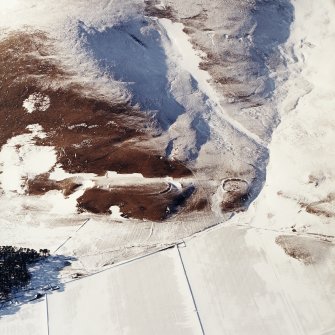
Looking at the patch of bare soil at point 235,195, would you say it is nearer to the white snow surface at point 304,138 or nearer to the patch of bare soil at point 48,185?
the white snow surface at point 304,138

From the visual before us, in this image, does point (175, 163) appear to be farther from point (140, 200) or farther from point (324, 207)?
point (324, 207)

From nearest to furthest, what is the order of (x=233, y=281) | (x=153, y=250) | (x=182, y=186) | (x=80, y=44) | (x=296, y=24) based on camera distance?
(x=233, y=281) → (x=153, y=250) → (x=182, y=186) → (x=80, y=44) → (x=296, y=24)

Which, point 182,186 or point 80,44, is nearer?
point 182,186

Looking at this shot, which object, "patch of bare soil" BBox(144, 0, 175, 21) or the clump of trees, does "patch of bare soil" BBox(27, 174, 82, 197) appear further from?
"patch of bare soil" BBox(144, 0, 175, 21)

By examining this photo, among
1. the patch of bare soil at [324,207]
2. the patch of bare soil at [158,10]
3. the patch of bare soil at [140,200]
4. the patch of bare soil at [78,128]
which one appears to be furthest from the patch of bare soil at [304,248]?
the patch of bare soil at [158,10]

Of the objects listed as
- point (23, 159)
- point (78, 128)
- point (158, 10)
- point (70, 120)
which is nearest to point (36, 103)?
point (70, 120)

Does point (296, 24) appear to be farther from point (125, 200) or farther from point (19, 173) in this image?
point (19, 173)

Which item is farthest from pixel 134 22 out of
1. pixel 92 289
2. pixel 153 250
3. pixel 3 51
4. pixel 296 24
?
pixel 92 289
